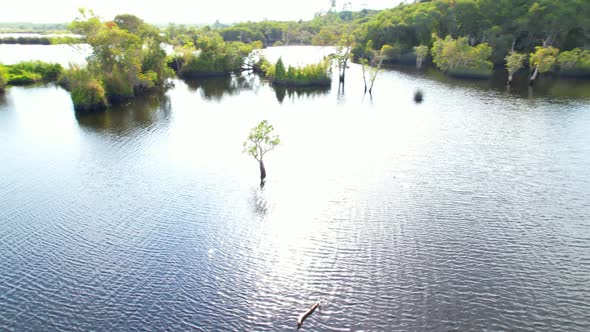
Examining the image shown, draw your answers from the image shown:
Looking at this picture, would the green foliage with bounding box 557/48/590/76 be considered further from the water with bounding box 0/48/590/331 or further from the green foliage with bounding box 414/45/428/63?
the water with bounding box 0/48/590/331

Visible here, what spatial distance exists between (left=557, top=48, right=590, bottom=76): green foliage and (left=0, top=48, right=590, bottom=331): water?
4227cm

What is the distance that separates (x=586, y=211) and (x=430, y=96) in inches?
1797

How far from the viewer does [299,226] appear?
3077 centimetres

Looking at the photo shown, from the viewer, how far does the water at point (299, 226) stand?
2259cm

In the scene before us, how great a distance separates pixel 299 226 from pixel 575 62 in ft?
294

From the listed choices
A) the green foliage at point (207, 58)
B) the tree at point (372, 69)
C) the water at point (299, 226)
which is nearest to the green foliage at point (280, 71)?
the tree at point (372, 69)

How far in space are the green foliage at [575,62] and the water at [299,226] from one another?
42.3 m

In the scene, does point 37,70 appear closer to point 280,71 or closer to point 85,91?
point 85,91

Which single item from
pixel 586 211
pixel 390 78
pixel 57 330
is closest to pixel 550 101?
pixel 390 78

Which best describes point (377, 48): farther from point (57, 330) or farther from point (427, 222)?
point (57, 330)

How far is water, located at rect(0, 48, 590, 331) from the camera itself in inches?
890

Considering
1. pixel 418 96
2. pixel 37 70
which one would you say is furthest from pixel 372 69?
pixel 37 70

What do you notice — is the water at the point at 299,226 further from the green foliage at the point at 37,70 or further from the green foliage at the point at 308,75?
the green foliage at the point at 37,70

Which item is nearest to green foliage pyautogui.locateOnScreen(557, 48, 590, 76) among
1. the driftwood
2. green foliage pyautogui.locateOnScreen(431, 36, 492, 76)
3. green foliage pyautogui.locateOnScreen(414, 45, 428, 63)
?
green foliage pyautogui.locateOnScreen(431, 36, 492, 76)
